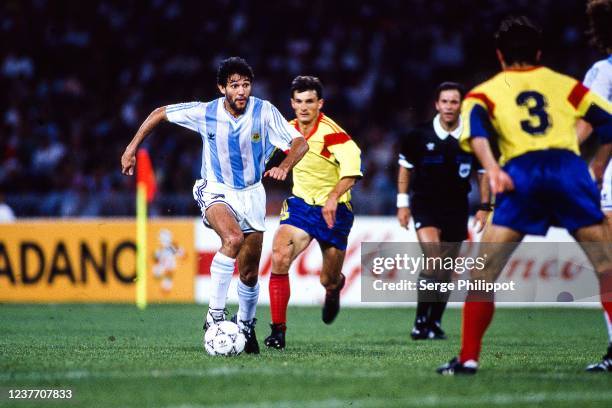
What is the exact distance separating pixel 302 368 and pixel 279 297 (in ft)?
7.31

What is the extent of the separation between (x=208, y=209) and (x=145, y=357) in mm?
1333

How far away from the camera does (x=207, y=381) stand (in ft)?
20.4

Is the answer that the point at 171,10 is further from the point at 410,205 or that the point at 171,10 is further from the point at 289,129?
the point at 289,129

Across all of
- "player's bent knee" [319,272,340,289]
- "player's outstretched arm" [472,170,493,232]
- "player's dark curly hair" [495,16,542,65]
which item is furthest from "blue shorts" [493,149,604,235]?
"player's outstretched arm" [472,170,493,232]

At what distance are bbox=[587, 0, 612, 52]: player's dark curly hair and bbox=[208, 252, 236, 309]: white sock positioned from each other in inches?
Answer: 124

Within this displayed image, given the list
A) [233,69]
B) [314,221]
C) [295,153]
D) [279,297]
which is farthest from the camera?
[314,221]

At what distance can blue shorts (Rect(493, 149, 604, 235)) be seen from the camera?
6.34 metres

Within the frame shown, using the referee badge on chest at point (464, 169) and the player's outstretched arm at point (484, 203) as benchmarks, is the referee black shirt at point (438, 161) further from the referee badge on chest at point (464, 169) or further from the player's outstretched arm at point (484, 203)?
the player's outstretched arm at point (484, 203)

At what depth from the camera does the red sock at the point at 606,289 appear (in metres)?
6.51

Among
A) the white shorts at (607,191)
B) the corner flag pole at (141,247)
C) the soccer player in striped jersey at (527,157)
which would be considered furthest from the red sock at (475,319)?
the corner flag pole at (141,247)

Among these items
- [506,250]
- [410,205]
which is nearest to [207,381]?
[506,250]

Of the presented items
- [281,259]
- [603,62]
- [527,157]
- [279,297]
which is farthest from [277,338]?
[603,62]

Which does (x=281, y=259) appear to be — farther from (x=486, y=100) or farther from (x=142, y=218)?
(x=142, y=218)

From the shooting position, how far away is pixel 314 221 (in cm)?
962
